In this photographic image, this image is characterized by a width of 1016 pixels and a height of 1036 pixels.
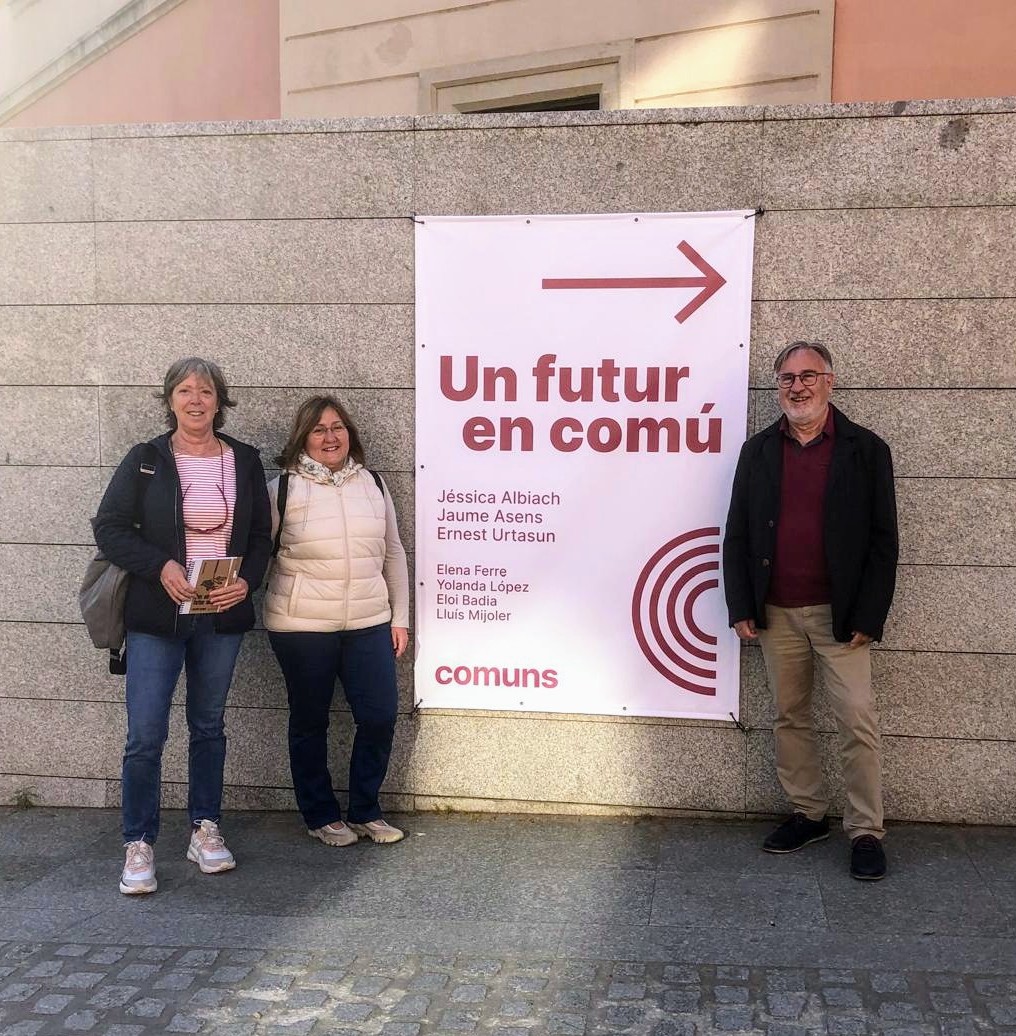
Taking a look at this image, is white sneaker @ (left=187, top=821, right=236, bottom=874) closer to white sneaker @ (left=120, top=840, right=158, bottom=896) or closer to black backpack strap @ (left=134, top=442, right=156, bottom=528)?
white sneaker @ (left=120, top=840, right=158, bottom=896)

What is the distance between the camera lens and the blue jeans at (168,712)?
452 cm

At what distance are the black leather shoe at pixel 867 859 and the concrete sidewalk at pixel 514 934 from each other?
2.1 inches

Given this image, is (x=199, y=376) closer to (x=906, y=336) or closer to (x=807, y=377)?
(x=807, y=377)

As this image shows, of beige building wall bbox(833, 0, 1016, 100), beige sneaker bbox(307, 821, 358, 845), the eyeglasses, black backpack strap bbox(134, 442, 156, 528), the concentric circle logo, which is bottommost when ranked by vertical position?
beige sneaker bbox(307, 821, 358, 845)

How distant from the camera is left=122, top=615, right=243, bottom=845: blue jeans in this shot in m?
4.52

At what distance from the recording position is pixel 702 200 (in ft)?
15.9

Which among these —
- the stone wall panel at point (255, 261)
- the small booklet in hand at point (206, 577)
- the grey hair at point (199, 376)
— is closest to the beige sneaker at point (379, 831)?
the small booklet in hand at point (206, 577)

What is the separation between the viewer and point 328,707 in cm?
487

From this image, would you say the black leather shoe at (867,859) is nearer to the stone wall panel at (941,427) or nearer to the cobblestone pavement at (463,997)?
the cobblestone pavement at (463,997)

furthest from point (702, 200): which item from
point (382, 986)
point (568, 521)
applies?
point (382, 986)

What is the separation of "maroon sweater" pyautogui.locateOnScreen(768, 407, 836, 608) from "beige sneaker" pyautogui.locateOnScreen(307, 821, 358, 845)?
6.66 ft

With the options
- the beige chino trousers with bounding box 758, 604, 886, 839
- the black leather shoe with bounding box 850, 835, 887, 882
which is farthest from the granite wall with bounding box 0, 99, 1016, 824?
the black leather shoe with bounding box 850, 835, 887, 882

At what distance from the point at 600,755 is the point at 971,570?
171cm

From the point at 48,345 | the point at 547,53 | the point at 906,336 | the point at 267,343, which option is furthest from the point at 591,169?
the point at 547,53
